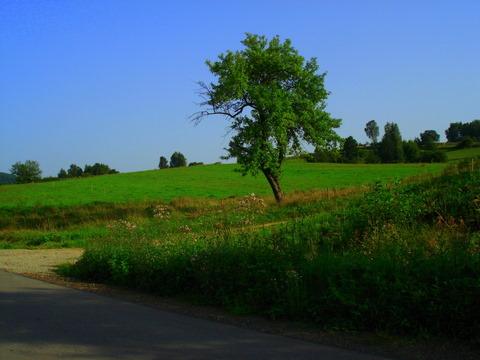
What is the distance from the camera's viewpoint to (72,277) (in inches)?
476

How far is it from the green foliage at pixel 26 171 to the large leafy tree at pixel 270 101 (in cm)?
10785

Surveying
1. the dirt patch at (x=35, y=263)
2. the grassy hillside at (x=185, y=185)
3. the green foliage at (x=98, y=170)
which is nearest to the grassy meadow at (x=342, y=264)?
the dirt patch at (x=35, y=263)

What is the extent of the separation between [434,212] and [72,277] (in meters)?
8.29

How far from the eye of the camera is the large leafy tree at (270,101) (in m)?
32.9

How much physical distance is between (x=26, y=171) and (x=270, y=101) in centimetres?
11512

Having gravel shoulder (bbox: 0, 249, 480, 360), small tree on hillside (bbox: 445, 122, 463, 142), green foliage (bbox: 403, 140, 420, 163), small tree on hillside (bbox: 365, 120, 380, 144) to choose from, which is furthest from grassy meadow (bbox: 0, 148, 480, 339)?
small tree on hillside (bbox: 365, 120, 380, 144)

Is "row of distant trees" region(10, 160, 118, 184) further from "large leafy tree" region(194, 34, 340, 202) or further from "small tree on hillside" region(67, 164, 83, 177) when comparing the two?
"large leafy tree" region(194, 34, 340, 202)

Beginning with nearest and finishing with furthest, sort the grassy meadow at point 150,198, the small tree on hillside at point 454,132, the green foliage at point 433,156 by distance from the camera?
the grassy meadow at point 150,198
the green foliage at point 433,156
the small tree on hillside at point 454,132

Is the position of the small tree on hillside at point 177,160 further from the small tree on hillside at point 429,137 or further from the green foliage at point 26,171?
the small tree on hillside at point 429,137

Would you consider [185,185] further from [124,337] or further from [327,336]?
[327,336]

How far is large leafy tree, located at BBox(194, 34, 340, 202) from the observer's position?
1294 inches

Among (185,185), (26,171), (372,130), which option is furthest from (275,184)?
(372,130)

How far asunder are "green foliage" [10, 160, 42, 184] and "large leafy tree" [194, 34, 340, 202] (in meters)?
108

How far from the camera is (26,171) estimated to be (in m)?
132
